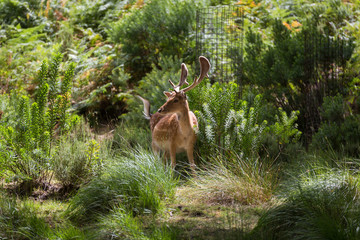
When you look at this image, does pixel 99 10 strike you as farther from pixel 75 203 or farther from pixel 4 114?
pixel 75 203

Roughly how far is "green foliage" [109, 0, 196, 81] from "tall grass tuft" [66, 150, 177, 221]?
17.2ft

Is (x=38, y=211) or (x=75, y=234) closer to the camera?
(x=75, y=234)

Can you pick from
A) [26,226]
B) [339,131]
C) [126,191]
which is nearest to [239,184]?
[126,191]

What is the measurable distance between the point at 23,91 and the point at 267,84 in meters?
5.31

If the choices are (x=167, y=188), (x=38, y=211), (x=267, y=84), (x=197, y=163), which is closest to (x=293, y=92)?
(x=267, y=84)

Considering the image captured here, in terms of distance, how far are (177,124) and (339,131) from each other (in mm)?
2299

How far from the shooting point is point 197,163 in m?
6.29

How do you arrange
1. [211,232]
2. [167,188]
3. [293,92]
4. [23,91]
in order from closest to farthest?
[211,232] < [167,188] < [293,92] < [23,91]

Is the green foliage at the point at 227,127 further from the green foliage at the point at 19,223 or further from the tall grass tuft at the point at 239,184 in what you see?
the green foliage at the point at 19,223

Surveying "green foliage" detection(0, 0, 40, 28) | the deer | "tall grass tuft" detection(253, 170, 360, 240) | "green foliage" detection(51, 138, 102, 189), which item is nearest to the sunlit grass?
"tall grass tuft" detection(253, 170, 360, 240)

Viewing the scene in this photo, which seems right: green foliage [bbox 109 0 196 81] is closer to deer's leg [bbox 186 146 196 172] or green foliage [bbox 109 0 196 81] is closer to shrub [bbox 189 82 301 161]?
shrub [bbox 189 82 301 161]

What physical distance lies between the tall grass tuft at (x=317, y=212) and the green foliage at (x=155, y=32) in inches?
237

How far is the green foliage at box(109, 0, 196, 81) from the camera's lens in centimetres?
991

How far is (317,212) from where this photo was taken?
403 cm
